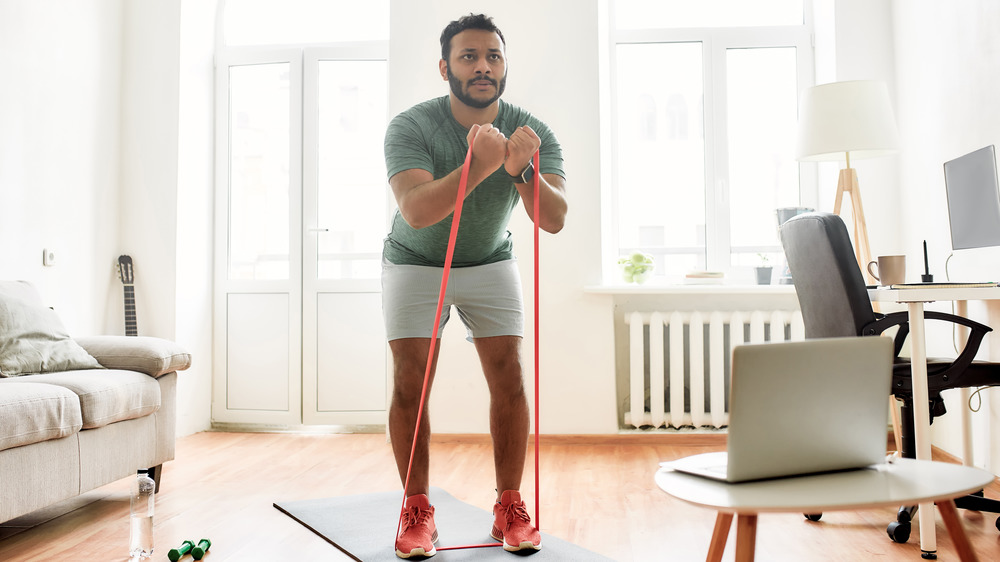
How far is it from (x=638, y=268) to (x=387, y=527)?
204cm

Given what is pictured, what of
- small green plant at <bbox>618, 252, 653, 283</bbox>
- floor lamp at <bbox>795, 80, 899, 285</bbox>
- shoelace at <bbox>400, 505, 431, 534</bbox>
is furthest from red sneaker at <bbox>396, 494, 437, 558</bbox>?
small green plant at <bbox>618, 252, 653, 283</bbox>

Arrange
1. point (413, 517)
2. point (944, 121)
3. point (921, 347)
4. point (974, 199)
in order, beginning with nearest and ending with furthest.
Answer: point (413, 517) < point (921, 347) < point (974, 199) < point (944, 121)

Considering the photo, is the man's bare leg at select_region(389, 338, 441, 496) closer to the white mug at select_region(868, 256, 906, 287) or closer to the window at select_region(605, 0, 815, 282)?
the white mug at select_region(868, 256, 906, 287)

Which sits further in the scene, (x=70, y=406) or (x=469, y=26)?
(x=70, y=406)

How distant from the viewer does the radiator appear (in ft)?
12.1

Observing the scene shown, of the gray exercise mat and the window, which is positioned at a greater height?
the window

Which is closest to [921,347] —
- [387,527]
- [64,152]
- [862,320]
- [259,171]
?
[862,320]

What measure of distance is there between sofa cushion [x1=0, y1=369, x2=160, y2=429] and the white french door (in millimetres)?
1470

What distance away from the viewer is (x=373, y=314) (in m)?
4.20

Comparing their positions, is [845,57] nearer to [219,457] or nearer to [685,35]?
[685,35]

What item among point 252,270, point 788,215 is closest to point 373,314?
point 252,270

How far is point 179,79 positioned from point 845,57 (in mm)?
3448

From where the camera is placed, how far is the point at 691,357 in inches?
147

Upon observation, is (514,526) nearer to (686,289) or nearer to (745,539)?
(745,539)
